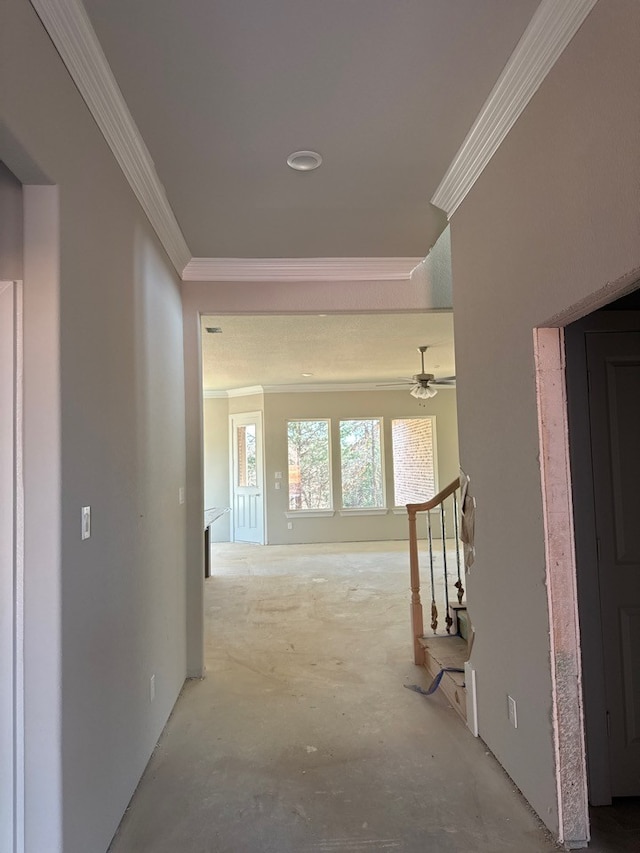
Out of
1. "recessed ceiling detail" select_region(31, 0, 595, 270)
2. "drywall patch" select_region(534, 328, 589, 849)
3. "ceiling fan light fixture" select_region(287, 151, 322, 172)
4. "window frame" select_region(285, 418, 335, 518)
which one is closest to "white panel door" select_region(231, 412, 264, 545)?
"window frame" select_region(285, 418, 335, 518)

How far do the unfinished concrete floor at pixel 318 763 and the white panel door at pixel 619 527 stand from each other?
0.49m

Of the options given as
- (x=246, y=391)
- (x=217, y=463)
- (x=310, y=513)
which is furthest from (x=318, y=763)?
(x=217, y=463)

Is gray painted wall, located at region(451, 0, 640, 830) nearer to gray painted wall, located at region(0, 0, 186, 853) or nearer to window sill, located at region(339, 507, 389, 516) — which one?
gray painted wall, located at region(0, 0, 186, 853)

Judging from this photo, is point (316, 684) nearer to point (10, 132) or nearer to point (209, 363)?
point (10, 132)

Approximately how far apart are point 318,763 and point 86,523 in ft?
5.19

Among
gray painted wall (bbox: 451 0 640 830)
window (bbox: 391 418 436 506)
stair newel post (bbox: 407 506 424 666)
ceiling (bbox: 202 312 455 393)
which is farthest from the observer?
window (bbox: 391 418 436 506)

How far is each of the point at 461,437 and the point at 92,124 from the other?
203 cm

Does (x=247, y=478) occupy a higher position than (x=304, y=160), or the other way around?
(x=304, y=160)

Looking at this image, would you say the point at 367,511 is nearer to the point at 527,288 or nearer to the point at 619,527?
the point at 619,527

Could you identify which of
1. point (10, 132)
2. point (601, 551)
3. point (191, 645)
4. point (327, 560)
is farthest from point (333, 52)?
point (327, 560)

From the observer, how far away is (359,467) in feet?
28.1

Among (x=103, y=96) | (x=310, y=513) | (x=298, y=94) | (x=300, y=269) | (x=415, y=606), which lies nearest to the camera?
(x=103, y=96)

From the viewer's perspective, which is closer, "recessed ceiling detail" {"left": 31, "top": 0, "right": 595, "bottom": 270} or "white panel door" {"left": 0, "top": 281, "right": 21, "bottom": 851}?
"white panel door" {"left": 0, "top": 281, "right": 21, "bottom": 851}

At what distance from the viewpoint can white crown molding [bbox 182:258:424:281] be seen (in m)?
3.28
